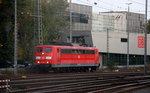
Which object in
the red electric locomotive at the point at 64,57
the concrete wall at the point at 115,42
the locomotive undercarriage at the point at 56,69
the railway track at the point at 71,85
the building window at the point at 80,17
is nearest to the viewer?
the railway track at the point at 71,85

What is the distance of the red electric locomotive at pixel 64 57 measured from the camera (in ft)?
106

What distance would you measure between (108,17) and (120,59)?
21.9 m

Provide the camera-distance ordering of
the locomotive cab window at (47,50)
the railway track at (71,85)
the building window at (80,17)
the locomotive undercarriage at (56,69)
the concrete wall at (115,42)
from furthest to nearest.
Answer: the building window at (80,17), the concrete wall at (115,42), the locomotive cab window at (47,50), the locomotive undercarriage at (56,69), the railway track at (71,85)

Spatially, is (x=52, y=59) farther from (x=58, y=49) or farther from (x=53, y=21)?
(x=53, y=21)

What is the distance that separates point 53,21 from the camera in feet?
171

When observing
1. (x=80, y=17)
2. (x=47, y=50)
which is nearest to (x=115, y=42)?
(x=80, y=17)

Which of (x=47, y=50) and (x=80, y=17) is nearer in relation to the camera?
(x=47, y=50)

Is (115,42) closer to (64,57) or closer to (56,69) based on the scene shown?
(64,57)

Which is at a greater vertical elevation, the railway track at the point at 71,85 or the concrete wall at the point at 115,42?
the concrete wall at the point at 115,42

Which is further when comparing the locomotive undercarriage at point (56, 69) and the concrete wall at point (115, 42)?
the concrete wall at point (115, 42)

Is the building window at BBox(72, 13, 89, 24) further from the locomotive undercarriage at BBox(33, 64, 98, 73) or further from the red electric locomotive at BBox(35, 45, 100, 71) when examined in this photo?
the red electric locomotive at BBox(35, 45, 100, 71)

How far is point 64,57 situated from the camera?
33594 mm

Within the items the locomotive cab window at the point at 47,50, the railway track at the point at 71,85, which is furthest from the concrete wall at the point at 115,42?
the railway track at the point at 71,85

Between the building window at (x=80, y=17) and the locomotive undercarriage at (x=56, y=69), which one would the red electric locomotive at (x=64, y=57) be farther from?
the building window at (x=80, y=17)
